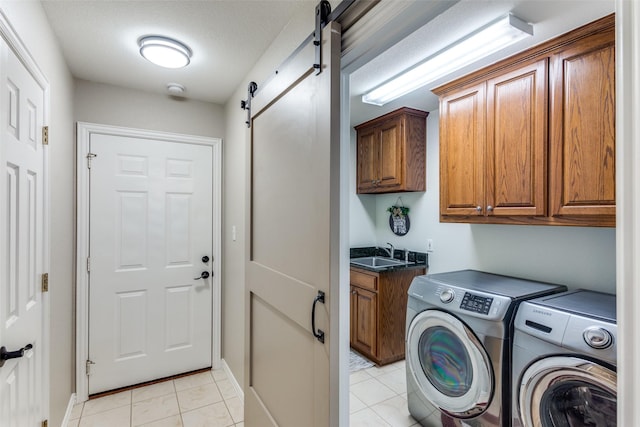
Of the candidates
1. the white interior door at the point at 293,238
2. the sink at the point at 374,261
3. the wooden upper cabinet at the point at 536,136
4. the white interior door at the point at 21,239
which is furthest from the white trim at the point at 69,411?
the wooden upper cabinet at the point at 536,136

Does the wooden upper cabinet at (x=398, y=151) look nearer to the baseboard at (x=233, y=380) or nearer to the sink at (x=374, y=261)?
the sink at (x=374, y=261)

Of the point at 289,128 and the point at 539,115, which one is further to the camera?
the point at 539,115

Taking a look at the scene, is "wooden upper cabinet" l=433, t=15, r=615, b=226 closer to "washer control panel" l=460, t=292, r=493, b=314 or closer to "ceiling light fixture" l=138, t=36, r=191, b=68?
"washer control panel" l=460, t=292, r=493, b=314

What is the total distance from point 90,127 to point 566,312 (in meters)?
3.15

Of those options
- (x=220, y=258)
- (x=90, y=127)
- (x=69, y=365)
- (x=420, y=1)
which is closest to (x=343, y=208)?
(x=420, y=1)

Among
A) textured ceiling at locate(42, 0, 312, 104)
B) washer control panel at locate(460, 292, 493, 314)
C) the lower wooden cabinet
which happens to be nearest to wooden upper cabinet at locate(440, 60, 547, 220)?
washer control panel at locate(460, 292, 493, 314)

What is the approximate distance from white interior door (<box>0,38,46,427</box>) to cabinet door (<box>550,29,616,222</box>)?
8.06ft

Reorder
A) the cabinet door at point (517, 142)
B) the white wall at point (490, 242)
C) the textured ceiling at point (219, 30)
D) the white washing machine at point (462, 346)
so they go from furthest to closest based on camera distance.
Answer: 1. the white wall at point (490, 242)
2. the cabinet door at point (517, 142)
3. the white washing machine at point (462, 346)
4. the textured ceiling at point (219, 30)

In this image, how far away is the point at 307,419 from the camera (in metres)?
1.27

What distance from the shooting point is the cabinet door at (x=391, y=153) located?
3.09m

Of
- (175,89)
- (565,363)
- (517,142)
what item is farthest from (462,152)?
(175,89)

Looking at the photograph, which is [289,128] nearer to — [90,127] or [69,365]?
[90,127]

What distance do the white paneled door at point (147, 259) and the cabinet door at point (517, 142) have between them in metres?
2.18

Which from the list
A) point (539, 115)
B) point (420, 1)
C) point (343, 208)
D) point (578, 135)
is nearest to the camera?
point (420, 1)
